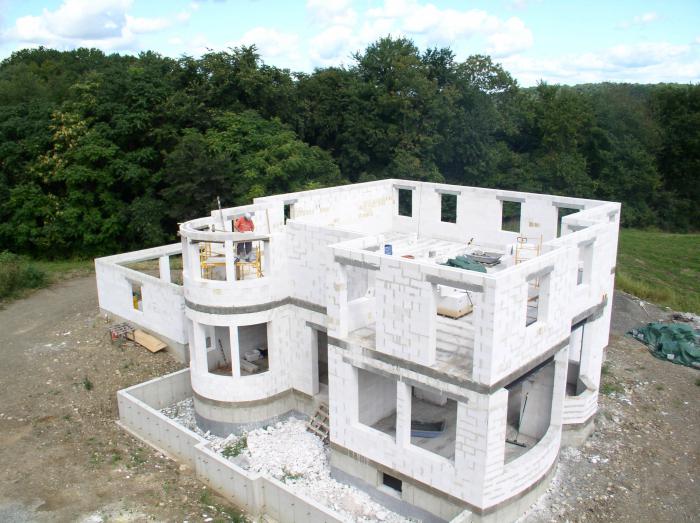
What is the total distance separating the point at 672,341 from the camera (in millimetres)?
24859

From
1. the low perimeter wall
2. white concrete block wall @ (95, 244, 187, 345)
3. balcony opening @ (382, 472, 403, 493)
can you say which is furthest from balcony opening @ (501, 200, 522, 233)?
balcony opening @ (382, 472, 403, 493)

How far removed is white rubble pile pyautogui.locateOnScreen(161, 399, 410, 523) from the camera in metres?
15.8

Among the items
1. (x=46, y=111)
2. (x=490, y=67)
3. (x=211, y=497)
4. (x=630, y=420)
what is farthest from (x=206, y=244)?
(x=490, y=67)

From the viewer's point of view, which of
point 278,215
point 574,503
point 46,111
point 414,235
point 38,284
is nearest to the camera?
point 574,503

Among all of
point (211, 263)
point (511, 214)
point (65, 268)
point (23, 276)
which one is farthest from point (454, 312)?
point (511, 214)

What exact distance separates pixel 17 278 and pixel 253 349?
55.7ft

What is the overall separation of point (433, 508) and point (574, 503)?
12.6ft

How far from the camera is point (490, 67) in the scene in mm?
Answer: 47281

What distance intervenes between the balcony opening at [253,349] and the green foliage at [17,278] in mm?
16199

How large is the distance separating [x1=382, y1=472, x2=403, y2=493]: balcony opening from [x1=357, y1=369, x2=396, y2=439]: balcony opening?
1038mm

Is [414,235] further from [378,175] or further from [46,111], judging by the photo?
[46,111]

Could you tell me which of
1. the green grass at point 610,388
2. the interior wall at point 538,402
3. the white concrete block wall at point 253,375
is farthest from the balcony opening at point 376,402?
the green grass at point 610,388

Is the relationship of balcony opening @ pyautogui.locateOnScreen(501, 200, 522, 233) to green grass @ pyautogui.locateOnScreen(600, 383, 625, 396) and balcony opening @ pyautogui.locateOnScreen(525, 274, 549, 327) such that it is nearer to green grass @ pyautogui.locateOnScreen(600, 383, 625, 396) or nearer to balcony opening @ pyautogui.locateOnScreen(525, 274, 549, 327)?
green grass @ pyautogui.locateOnScreen(600, 383, 625, 396)

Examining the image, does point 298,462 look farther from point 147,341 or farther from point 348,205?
point 348,205
